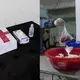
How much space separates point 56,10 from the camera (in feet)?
4.63

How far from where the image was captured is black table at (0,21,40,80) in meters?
1.07

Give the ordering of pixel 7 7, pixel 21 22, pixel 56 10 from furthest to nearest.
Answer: pixel 56 10
pixel 21 22
pixel 7 7

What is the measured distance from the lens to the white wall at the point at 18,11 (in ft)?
3.74

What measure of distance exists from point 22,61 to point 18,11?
0.36 m

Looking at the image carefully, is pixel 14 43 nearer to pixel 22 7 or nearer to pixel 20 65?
pixel 20 65

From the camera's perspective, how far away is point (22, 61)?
121 cm

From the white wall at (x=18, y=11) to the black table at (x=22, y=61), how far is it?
46 millimetres

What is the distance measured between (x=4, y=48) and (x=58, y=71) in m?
0.36

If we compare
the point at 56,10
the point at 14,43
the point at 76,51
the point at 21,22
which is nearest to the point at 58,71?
the point at 76,51

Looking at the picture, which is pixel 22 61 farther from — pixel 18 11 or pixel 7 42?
pixel 18 11

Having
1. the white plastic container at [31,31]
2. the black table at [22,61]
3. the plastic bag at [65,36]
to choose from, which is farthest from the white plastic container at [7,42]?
the plastic bag at [65,36]

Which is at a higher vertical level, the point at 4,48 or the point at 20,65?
the point at 4,48

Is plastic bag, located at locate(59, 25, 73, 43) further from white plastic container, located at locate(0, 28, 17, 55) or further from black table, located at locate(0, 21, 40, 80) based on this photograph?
white plastic container, located at locate(0, 28, 17, 55)

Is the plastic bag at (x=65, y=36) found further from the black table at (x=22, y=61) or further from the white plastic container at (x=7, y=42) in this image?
the white plastic container at (x=7, y=42)
